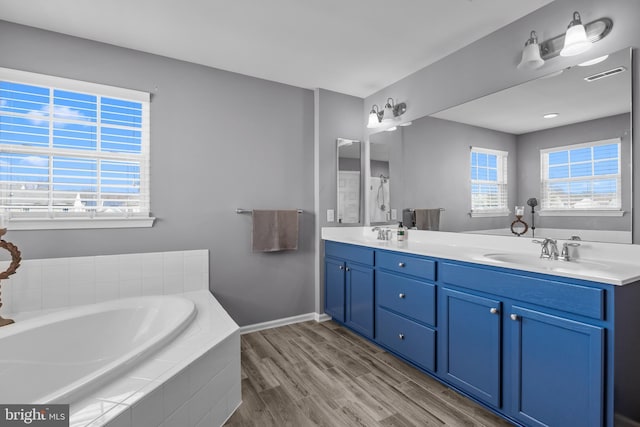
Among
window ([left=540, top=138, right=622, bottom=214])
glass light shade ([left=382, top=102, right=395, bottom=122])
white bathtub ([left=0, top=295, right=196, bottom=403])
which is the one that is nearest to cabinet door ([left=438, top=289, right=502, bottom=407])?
window ([left=540, top=138, right=622, bottom=214])

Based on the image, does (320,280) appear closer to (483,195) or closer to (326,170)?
(326,170)

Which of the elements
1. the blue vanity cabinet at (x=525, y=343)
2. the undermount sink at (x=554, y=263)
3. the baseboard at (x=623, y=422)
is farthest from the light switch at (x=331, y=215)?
the baseboard at (x=623, y=422)

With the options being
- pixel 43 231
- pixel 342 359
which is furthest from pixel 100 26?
pixel 342 359

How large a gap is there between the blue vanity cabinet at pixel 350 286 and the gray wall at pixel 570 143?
121cm

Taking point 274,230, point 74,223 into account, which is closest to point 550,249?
point 274,230

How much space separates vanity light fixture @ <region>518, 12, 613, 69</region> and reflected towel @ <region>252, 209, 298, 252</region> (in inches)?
85.1

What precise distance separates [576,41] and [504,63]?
0.52m

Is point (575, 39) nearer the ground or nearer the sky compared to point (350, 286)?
nearer the sky

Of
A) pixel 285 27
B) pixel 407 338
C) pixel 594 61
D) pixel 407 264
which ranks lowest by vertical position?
pixel 407 338

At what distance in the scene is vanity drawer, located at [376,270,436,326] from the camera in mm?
2078

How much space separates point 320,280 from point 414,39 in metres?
2.34

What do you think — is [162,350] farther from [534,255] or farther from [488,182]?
[488,182]

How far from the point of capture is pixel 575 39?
1647 millimetres

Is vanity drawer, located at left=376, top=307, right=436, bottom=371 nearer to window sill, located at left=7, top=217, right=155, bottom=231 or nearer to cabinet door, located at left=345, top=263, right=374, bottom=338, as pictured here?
cabinet door, located at left=345, top=263, right=374, bottom=338
